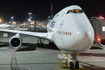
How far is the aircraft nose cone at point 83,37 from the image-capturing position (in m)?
5.56

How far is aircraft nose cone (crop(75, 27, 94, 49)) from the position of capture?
5.56 meters

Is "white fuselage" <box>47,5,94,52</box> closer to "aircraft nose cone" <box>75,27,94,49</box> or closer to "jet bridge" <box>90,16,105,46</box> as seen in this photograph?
"aircraft nose cone" <box>75,27,94,49</box>

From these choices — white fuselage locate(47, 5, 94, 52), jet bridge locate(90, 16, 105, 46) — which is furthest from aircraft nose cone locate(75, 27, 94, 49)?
jet bridge locate(90, 16, 105, 46)

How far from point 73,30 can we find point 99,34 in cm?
338

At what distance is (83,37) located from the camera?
5555 mm

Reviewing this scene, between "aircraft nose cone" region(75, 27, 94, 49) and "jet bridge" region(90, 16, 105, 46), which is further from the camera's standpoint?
"jet bridge" region(90, 16, 105, 46)

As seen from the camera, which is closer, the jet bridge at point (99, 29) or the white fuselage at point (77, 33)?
the white fuselage at point (77, 33)

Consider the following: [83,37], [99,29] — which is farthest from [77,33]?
[99,29]

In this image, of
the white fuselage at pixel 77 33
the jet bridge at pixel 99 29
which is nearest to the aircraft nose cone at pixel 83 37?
the white fuselage at pixel 77 33

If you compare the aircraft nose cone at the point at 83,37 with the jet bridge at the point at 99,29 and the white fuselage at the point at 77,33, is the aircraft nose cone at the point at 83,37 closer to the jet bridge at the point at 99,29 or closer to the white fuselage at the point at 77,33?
the white fuselage at the point at 77,33

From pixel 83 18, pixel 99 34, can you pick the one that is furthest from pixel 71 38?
pixel 99 34

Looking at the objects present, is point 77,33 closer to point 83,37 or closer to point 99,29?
point 83,37

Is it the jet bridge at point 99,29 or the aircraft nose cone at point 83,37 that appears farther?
the jet bridge at point 99,29

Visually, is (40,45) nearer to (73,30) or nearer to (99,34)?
(99,34)
